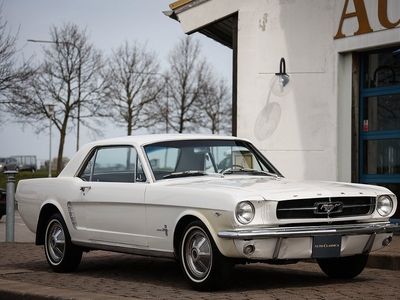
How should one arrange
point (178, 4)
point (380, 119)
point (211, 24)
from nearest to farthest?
point (380, 119) → point (211, 24) → point (178, 4)

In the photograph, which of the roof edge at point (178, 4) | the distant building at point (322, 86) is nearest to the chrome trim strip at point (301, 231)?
the distant building at point (322, 86)

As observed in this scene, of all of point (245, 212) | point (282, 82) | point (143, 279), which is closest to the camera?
point (245, 212)

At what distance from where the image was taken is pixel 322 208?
746cm

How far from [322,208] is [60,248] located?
345 cm

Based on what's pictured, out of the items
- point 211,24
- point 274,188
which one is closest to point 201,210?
point 274,188

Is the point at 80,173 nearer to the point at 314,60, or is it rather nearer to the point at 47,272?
the point at 47,272

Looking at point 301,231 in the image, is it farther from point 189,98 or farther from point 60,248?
point 189,98

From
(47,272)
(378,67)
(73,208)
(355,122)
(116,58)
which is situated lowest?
(47,272)

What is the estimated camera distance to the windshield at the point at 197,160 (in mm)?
8578

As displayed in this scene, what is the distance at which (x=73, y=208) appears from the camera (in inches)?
372

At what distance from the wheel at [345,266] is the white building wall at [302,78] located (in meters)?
5.80

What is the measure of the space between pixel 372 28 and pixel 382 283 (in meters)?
6.38

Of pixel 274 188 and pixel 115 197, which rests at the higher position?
pixel 274 188

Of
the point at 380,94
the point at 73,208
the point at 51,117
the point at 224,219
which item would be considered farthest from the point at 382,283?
the point at 51,117
